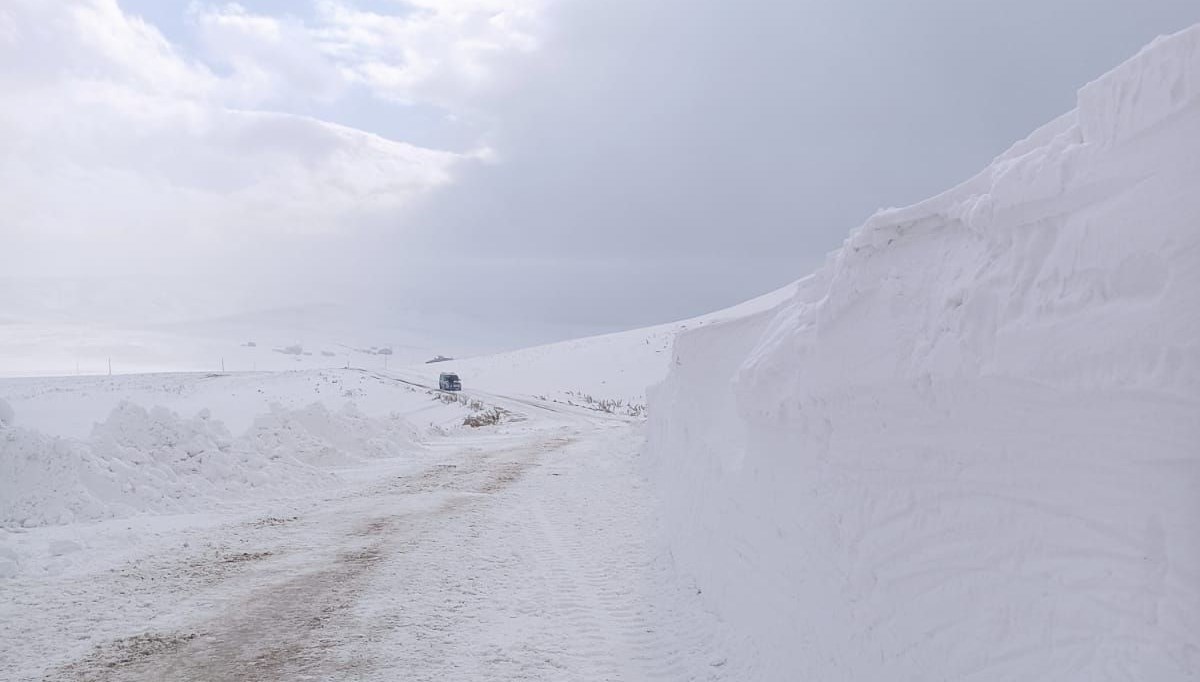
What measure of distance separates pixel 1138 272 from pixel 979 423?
1052 millimetres

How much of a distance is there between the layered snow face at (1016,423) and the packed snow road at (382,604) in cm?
176

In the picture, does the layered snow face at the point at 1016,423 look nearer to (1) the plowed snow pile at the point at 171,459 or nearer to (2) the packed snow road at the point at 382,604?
(2) the packed snow road at the point at 382,604

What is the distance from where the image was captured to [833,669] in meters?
4.72

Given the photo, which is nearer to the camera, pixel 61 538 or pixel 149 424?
pixel 61 538

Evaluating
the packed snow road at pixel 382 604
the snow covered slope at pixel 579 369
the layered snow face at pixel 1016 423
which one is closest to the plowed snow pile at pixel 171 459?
the packed snow road at pixel 382 604

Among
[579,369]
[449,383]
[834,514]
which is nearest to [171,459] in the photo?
[834,514]

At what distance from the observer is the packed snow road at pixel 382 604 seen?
6305 mm

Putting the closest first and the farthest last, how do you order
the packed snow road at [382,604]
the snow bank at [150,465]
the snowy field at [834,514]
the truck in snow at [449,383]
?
the snowy field at [834,514], the packed snow road at [382,604], the snow bank at [150,465], the truck in snow at [449,383]

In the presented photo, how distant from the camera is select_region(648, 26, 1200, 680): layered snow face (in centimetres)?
288

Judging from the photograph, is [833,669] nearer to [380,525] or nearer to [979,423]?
[979,423]

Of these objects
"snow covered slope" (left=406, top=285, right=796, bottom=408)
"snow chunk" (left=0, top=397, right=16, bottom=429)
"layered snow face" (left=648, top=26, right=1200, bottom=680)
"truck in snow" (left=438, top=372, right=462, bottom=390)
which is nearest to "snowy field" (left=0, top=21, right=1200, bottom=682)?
"layered snow face" (left=648, top=26, right=1200, bottom=680)

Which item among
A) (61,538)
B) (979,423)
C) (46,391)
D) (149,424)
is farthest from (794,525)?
(46,391)

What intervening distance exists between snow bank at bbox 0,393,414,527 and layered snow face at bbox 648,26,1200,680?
10.8 metres

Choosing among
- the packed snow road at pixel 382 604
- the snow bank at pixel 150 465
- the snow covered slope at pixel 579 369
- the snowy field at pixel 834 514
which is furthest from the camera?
the snow covered slope at pixel 579 369
